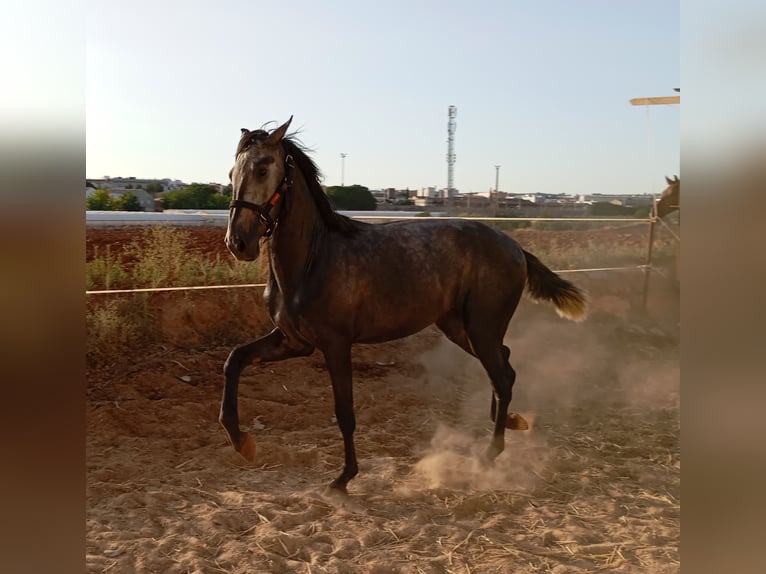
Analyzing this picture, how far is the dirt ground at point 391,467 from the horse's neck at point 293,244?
133 centimetres

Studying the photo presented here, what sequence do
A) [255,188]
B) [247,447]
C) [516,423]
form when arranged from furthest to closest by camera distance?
1. [516,423]
2. [247,447]
3. [255,188]

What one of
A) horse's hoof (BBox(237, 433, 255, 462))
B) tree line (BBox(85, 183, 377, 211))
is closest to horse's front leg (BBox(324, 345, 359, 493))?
horse's hoof (BBox(237, 433, 255, 462))

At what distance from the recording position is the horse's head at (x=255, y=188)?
11.1 ft

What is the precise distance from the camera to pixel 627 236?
12.4 meters

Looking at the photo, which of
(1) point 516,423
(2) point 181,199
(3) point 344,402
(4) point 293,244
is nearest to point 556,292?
(1) point 516,423

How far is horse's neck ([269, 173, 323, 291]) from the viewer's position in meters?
3.79

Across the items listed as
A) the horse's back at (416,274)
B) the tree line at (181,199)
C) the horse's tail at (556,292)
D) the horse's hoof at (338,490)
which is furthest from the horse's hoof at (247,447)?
the tree line at (181,199)

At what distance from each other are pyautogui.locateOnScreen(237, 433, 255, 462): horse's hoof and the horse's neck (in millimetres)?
930

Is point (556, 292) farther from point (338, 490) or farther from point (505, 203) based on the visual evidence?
point (505, 203)

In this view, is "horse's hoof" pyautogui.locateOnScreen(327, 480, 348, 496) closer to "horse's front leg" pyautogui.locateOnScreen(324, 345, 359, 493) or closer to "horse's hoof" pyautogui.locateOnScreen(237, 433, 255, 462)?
"horse's front leg" pyautogui.locateOnScreen(324, 345, 359, 493)

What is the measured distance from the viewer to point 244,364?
155 inches

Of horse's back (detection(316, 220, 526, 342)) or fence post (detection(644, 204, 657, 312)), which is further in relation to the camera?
fence post (detection(644, 204, 657, 312))

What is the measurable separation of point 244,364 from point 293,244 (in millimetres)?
794
